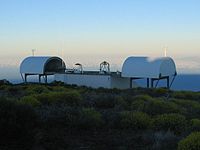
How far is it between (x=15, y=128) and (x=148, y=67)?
43.7 metres

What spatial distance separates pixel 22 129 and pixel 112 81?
42906mm

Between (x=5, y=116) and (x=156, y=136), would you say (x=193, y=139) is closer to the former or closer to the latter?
(x=156, y=136)

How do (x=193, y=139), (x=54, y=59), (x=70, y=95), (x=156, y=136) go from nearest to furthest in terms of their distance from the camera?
1. (x=193, y=139)
2. (x=156, y=136)
3. (x=70, y=95)
4. (x=54, y=59)

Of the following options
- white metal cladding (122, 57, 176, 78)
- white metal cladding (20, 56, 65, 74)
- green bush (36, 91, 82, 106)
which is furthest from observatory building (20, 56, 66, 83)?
green bush (36, 91, 82, 106)

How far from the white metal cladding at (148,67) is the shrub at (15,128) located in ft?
139

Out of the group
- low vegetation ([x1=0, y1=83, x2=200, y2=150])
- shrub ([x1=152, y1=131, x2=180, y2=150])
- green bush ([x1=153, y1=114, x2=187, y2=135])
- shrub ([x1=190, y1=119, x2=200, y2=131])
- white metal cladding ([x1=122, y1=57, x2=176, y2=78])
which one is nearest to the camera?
shrub ([x1=152, y1=131, x2=180, y2=150])

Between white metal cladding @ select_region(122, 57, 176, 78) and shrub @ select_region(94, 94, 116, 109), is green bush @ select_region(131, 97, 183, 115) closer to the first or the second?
shrub @ select_region(94, 94, 116, 109)

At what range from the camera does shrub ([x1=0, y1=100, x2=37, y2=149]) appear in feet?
31.7

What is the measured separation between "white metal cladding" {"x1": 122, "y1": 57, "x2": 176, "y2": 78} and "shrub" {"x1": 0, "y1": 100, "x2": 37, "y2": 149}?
139 ft

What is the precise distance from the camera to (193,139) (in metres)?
8.85

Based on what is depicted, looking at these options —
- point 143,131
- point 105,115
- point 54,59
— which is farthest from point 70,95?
point 54,59

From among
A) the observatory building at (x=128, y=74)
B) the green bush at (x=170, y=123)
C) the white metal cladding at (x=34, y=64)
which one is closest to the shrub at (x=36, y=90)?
the green bush at (x=170, y=123)

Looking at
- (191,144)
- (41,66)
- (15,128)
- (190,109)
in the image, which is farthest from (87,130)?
(41,66)

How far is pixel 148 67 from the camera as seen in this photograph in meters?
52.8
